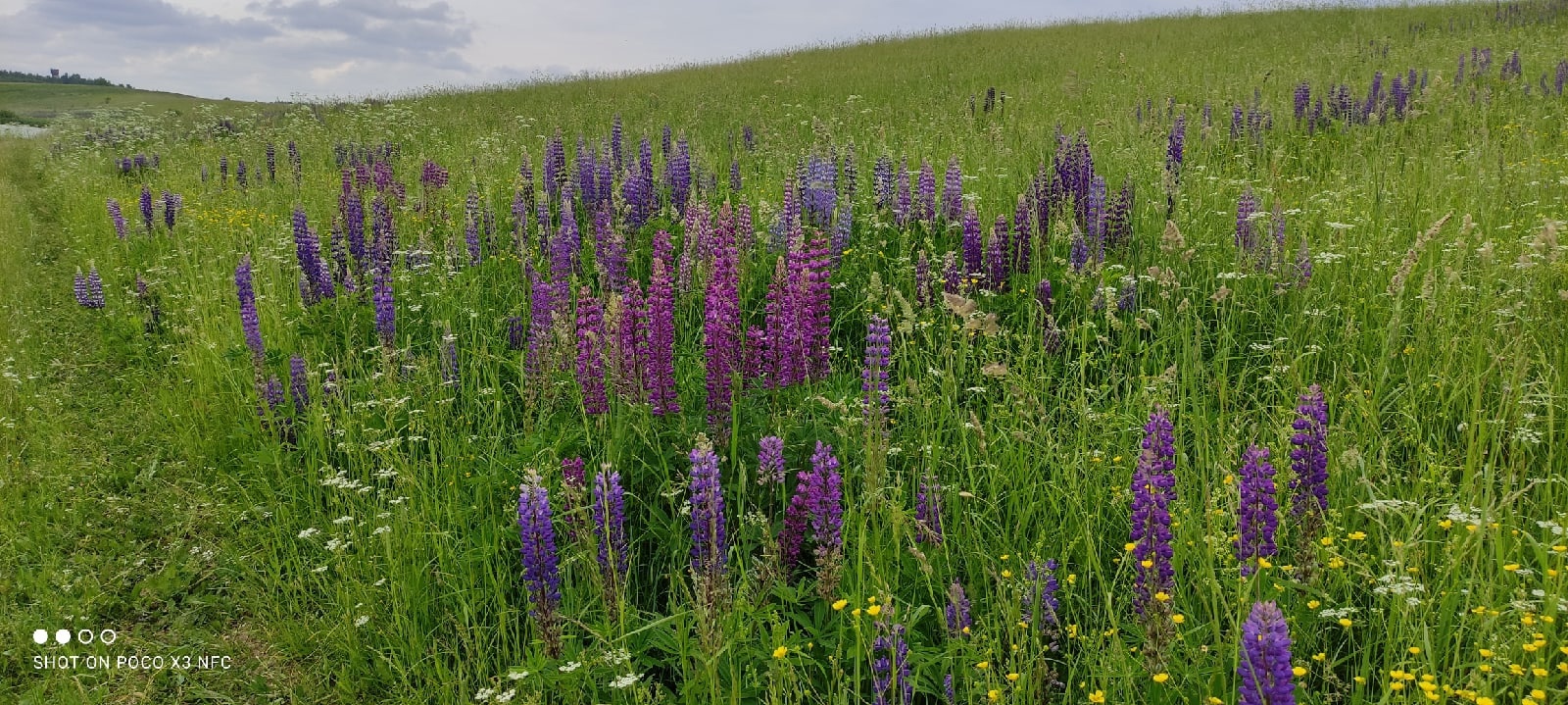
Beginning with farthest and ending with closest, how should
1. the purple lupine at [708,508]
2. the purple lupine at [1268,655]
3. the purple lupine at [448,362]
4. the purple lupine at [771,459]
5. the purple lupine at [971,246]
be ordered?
the purple lupine at [971,246] < the purple lupine at [448,362] < the purple lupine at [771,459] < the purple lupine at [708,508] < the purple lupine at [1268,655]

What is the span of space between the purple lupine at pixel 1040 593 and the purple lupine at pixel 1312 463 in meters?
0.76

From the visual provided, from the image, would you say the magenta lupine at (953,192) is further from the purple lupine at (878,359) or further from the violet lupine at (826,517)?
the violet lupine at (826,517)

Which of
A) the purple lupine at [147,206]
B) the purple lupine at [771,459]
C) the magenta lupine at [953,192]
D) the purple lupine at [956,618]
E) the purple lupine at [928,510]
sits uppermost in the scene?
the purple lupine at [147,206]

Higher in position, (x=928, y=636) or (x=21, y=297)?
(x=21, y=297)

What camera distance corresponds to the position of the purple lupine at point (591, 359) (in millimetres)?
3842

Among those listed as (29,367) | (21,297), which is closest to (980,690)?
(29,367)

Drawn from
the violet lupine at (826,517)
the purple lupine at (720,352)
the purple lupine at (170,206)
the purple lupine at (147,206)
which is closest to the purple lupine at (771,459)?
the violet lupine at (826,517)

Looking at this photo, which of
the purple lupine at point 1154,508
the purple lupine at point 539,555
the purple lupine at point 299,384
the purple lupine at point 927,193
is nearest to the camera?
the purple lupine at point 1154,508

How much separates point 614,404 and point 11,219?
12.1 m

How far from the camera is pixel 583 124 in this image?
46.3 feet

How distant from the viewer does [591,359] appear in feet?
12.6

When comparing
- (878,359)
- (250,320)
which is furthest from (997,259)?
(250,320)

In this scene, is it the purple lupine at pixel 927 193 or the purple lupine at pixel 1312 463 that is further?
the purple lupine at pixel 927 193

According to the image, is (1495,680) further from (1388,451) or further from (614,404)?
(614,404)
